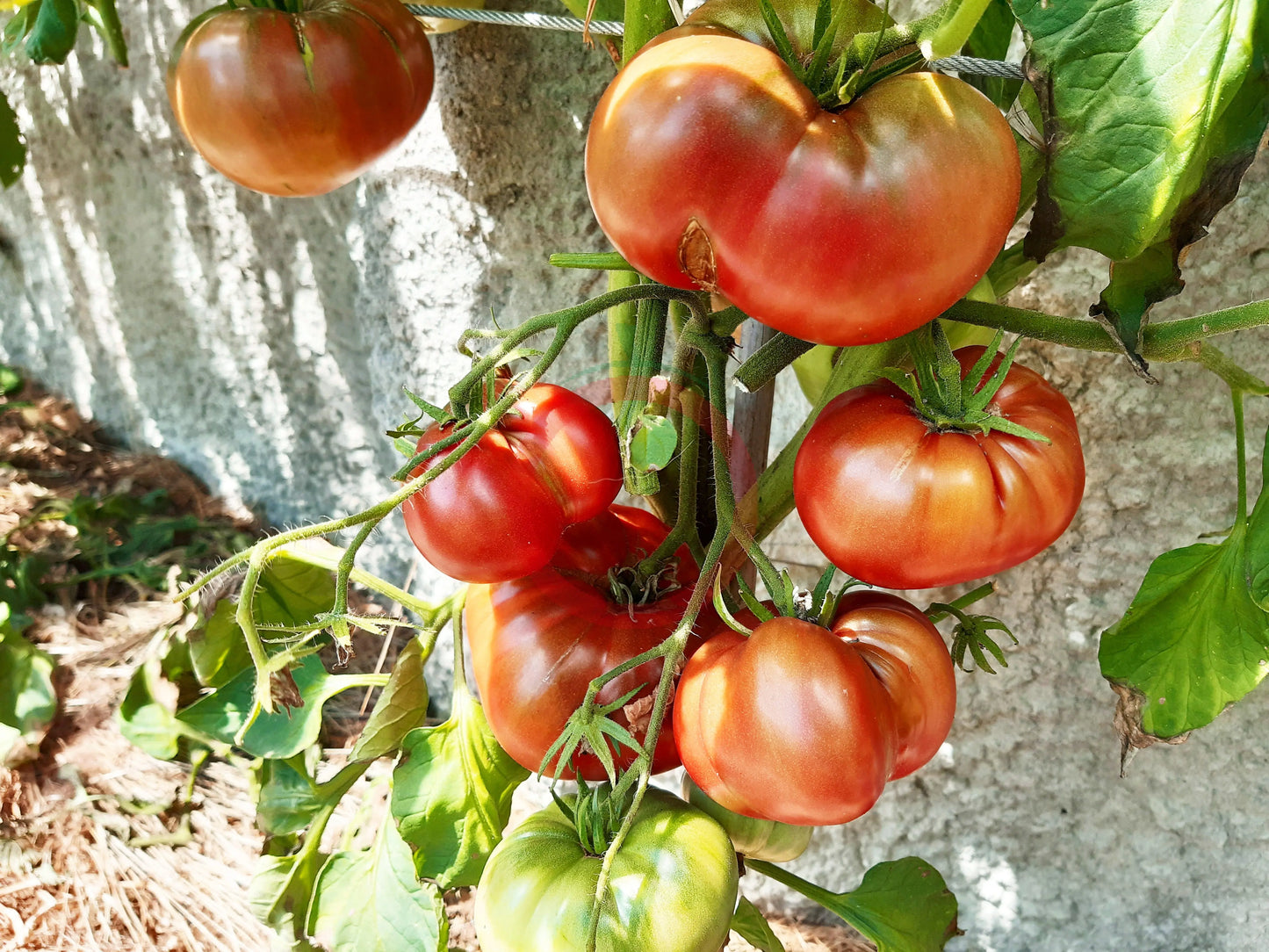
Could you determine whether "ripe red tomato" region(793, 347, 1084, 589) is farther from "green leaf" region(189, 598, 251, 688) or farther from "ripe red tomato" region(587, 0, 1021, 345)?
"green leaf" region(189, 598, 251, 688)

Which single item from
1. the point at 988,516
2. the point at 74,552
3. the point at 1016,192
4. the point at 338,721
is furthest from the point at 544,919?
the point at 74,552

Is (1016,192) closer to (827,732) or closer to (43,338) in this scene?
(827,732)

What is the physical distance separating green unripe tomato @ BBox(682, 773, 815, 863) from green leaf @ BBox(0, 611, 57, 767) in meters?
1.15

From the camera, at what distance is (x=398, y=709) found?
639mm

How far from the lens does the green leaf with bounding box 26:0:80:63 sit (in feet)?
2.73

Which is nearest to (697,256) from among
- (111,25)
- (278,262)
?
(111,25)

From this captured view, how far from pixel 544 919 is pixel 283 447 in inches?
49.7

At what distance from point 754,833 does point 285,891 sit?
1.62 ft

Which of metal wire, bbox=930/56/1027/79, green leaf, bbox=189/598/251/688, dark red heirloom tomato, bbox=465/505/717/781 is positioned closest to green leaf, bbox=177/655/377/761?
green leaf, bbox=189/598/251/688

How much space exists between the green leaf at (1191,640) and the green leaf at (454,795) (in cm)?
40

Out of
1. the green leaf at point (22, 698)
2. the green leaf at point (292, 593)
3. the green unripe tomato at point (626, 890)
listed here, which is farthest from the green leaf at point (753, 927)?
the green leaf at point (22, 698)

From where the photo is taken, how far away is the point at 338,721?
1.38 metres

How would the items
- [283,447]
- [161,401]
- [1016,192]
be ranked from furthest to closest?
1. [161,401]
2. [283,447]
3. [1016,192]

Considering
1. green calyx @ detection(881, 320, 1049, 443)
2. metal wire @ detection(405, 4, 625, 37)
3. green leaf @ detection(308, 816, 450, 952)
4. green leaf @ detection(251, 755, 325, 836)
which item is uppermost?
metal wire @ detection(405, 4, 625, 37)
